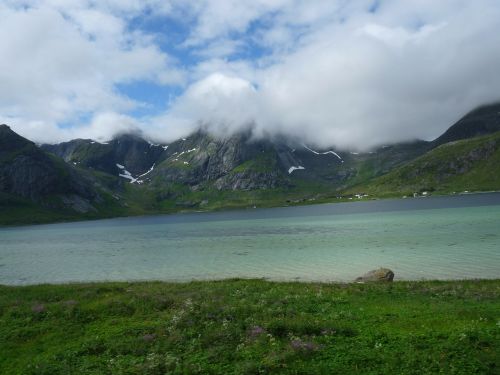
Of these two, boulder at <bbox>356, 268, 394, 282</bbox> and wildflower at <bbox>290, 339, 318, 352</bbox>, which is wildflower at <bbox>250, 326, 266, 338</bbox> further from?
boulder at <bbox>356, 268, 394, 282</bbox>

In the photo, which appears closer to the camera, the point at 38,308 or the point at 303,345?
the point at 303,345

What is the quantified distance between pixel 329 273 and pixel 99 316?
104 feet

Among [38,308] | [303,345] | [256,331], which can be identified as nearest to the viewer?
[303,345]

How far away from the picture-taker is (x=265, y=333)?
2259 cm

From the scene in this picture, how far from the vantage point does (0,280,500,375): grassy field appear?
60.7 feet

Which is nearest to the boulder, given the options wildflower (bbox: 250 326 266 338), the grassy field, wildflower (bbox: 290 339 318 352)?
the grassy field

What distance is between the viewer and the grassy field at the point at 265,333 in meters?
18.5

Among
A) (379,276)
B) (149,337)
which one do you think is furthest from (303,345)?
(379,276)

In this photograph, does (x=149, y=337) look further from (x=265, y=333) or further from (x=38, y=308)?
(x=38, y=308)

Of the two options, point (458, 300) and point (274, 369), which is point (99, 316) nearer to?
point (274, 369)

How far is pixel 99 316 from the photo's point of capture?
30203 mm

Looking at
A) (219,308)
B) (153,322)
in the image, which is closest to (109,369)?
(153,322)

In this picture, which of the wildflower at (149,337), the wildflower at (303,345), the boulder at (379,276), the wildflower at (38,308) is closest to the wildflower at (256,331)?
the wildflower at (303,345)

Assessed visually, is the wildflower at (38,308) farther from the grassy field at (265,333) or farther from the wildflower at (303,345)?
the wildflower at (303,345)
